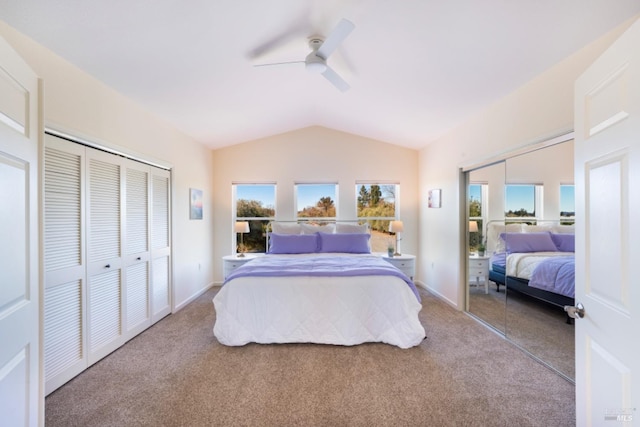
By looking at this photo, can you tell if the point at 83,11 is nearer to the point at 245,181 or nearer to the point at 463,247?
the point at 245,181

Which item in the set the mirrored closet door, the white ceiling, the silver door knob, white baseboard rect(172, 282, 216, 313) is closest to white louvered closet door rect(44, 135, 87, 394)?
the white ceiling

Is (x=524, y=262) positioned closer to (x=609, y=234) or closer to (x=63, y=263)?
(x=609, y=234)

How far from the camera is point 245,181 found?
497 cm

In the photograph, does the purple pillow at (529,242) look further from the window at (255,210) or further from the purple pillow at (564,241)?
the window at (255,210)

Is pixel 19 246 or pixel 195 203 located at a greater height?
pixel 195 203

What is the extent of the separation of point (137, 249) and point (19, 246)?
2146mm

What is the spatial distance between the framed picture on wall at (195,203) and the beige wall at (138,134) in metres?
0.08

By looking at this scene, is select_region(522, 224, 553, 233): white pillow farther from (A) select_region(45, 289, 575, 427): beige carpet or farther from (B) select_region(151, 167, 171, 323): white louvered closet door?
(B) select_region(151, 167, 171, 323): white louvered closet door

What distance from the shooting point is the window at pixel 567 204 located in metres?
2.25

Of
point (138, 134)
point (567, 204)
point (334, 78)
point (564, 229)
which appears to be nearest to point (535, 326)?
point (564, 229)

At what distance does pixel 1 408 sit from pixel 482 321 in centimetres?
397

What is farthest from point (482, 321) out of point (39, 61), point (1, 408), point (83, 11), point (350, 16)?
point (39, 61)

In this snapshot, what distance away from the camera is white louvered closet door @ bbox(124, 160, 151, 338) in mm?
2830

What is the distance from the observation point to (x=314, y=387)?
2.04 metres
